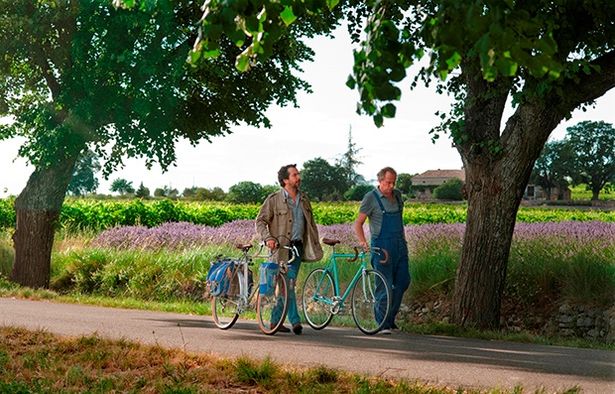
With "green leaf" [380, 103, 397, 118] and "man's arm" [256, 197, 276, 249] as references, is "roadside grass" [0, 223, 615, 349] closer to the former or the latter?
"man's arm" [256, 197, 276, 249]

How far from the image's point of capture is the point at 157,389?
26.5 ft

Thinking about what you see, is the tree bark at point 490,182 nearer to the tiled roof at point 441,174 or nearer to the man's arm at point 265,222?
the man's arm at point 265,222

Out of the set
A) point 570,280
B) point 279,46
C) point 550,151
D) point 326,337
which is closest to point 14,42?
point 279,46

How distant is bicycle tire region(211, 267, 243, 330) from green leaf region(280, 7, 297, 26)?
270 inches

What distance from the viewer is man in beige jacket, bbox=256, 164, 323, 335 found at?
37.6ft

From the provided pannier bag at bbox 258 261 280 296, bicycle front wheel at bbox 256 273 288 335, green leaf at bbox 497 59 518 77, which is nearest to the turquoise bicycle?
bicycle front wheel at bbox 256 273 288 335

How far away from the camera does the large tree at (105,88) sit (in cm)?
1764

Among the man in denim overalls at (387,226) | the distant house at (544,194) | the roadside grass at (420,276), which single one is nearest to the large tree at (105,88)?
the roadside grass at (420,276)

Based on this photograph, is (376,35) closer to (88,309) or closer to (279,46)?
(88,309)

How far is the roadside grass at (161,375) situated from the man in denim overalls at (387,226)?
3.46 m

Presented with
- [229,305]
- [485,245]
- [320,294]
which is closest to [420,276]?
[485,245]

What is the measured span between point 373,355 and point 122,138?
33.9ft

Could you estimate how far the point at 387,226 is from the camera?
11.8m

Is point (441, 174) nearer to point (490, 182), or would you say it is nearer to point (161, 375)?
point (490, 182)
